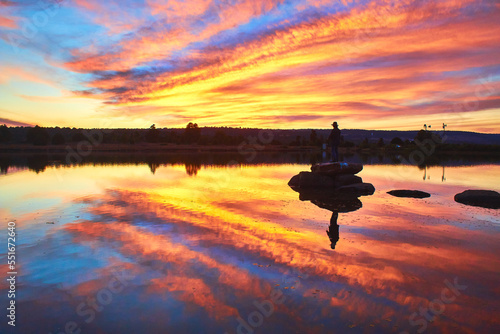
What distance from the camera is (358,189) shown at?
23266 mm

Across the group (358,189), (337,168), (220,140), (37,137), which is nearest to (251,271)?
(358,189)

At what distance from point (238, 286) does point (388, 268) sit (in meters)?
4.36

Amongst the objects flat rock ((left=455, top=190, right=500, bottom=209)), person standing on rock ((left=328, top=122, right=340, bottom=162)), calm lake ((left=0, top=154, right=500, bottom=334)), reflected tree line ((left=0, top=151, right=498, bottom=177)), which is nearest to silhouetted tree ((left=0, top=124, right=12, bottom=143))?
reflected tree line ((left=0, top=151, right=498, bottom=177))

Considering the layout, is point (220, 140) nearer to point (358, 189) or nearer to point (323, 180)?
point (323, 180)

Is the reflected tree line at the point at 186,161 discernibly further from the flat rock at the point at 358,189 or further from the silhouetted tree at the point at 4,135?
the silhouetted tree at the point at 4,135

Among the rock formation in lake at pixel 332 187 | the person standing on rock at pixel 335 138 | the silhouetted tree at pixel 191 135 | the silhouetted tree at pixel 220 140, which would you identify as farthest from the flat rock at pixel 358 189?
the silhouetted tree at pixel 191 135

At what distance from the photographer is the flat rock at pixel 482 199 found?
1805 cm

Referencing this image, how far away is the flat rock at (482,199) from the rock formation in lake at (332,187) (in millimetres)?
5726

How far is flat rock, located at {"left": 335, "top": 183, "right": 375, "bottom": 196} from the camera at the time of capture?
74.7ft

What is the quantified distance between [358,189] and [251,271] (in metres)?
17.1

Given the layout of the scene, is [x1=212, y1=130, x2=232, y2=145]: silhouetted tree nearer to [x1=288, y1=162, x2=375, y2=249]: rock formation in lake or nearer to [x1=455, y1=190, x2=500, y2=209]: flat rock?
Answer: [x1=288, y1=162, x2=375, y2=249]: rock formation in lake

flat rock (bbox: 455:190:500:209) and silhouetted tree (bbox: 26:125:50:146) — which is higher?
silhouetted tree (bbox: 26:125:50:146)

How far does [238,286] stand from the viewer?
747 centimetres

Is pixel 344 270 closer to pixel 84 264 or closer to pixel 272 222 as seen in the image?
pixel 272 222
